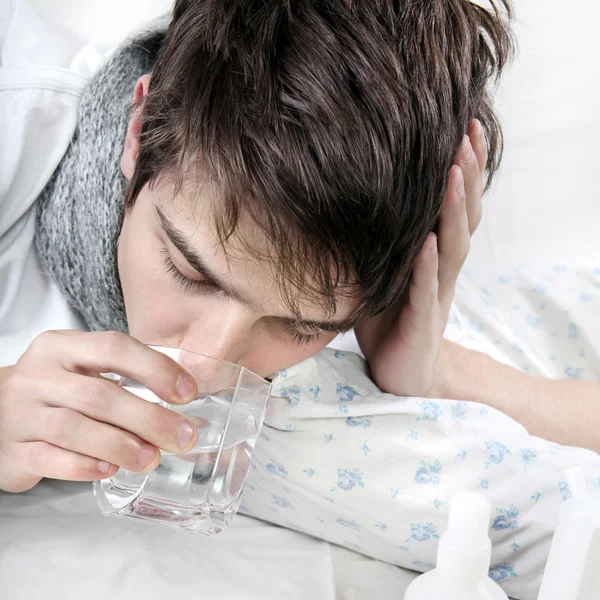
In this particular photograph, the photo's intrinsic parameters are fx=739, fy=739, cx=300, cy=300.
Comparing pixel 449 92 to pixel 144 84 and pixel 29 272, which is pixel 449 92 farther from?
pixel 29 272

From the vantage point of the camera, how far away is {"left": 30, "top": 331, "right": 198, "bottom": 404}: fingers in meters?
0.61

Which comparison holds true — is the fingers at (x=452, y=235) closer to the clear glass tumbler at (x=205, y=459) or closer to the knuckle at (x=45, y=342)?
the clear glass tumbler at (x=205, y=459)

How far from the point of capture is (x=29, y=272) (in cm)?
108

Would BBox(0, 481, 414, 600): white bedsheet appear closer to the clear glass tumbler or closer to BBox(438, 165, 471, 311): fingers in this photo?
the clear glass tumbler

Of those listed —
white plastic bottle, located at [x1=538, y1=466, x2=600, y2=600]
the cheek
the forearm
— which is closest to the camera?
white plastic bottle, located at [x1=538, y1=466, x2=600, y2=600]

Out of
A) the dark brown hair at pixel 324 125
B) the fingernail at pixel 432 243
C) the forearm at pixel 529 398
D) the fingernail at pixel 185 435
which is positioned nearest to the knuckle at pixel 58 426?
the fingernail at pixel 185 435

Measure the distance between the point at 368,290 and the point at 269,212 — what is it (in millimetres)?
137

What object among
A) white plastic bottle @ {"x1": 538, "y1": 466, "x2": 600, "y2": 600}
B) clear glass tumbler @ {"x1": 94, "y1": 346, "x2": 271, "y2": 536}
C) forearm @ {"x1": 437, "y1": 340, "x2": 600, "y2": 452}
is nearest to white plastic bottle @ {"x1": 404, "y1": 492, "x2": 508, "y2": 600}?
white plastic bottle @ {"x1": 538, "y1": 466, "x2": 600, "y2": 600}

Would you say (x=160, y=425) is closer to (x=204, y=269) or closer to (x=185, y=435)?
(x=185, y=435)

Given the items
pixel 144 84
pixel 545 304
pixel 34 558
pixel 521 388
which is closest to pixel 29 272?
pixel 144 84

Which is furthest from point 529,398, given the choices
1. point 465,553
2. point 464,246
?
point 465,553

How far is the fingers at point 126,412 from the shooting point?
1.97 feet

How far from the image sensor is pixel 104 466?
2.08 ft

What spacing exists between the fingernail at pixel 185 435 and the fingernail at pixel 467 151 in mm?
413
